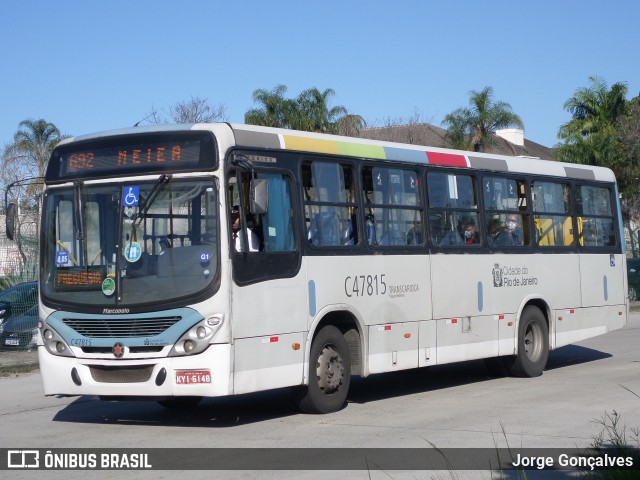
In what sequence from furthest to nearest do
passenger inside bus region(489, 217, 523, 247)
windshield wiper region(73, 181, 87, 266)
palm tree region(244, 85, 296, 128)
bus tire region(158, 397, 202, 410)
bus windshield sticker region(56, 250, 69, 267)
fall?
palm tree region(244, 85, 296, 128)
passenger inside bus region(489, 217, 523, 247)
bus tire region(158, 397, 202, 410)
bus windshield sticker region(56, 250, 69, 267)
windshield wiper region(73, 181, 87, 266)

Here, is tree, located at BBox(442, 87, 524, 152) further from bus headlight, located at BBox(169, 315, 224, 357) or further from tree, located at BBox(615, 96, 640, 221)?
bus headlight, located at BBox(169, 315, 224, 357)

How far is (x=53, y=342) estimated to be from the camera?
1142 centimetres

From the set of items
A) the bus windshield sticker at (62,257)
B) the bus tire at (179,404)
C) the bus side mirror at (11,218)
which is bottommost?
the bus tire at (179,404)

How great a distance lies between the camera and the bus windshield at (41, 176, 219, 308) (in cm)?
1080

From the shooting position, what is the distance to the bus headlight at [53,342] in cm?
1130

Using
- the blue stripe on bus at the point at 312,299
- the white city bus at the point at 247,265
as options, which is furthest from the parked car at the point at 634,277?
the blue stripe on bus at the point at 312,299

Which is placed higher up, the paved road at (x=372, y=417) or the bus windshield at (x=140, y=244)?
the bus windshield at (x=140, y=244)

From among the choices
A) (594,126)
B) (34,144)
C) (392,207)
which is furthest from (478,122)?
(392,207)

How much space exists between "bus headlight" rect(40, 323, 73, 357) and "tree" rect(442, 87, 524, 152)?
40373 millimetres

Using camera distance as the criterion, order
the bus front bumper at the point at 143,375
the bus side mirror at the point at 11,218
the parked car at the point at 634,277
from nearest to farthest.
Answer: the bus front bumper at the point at 143,375 → the bus side mirror at the point at 11,218 → the parked car at the point at 634,277

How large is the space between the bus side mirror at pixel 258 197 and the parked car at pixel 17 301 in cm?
1135

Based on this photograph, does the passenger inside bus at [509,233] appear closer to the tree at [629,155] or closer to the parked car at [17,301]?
the parked car at [17,301]

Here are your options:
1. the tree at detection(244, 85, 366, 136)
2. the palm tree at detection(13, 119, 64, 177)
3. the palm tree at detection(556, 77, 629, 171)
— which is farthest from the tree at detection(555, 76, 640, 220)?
the palm tree at detection(13, 119, 64, 177)

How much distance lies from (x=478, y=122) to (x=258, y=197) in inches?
1629
